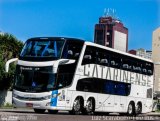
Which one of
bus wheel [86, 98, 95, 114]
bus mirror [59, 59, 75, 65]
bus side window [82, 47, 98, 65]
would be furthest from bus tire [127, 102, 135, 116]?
bus mirror [59, 59, 75, 65]

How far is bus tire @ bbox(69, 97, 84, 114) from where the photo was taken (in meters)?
26.0

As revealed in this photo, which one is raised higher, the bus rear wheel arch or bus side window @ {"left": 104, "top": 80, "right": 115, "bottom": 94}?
bus side window @ {"left": 104, "top": 80, "right": 115, "bottom": 94}

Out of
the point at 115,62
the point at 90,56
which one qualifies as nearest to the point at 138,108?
the point at 115,62

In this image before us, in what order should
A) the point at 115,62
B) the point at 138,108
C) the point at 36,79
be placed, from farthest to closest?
the point at 138,108
the point at 115,62
the point at 36,79

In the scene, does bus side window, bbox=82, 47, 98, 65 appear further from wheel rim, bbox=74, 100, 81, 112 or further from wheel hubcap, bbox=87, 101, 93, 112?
wheel hubcap, bbox=87, 101, 93, 112

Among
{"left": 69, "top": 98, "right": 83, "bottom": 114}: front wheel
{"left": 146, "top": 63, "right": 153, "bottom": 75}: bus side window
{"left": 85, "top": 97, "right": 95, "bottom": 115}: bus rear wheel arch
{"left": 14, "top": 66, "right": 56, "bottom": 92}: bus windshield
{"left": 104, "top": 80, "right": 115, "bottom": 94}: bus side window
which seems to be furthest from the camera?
{"left": 146, "top": 63, "right": 153, "bottom": 75}: bus side window

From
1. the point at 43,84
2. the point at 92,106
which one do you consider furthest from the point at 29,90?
the point at 92,106

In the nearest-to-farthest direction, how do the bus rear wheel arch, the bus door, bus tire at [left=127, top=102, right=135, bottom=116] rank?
the bus rear wheel arch, the bus door, bus tire at [left=127, top=102, right=135, bottom=116]

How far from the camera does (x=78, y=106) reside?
26.3 metres

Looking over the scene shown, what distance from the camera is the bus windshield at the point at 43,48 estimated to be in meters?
24.9

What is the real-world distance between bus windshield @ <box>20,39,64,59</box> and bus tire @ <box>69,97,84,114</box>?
3008mm

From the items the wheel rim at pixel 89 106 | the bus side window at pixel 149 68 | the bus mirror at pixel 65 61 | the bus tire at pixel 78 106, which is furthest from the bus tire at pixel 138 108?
the bus mirror at pixel 65 61

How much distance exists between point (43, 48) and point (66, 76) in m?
Answer: 1.94

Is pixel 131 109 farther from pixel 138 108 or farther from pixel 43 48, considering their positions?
pixel 43 48
